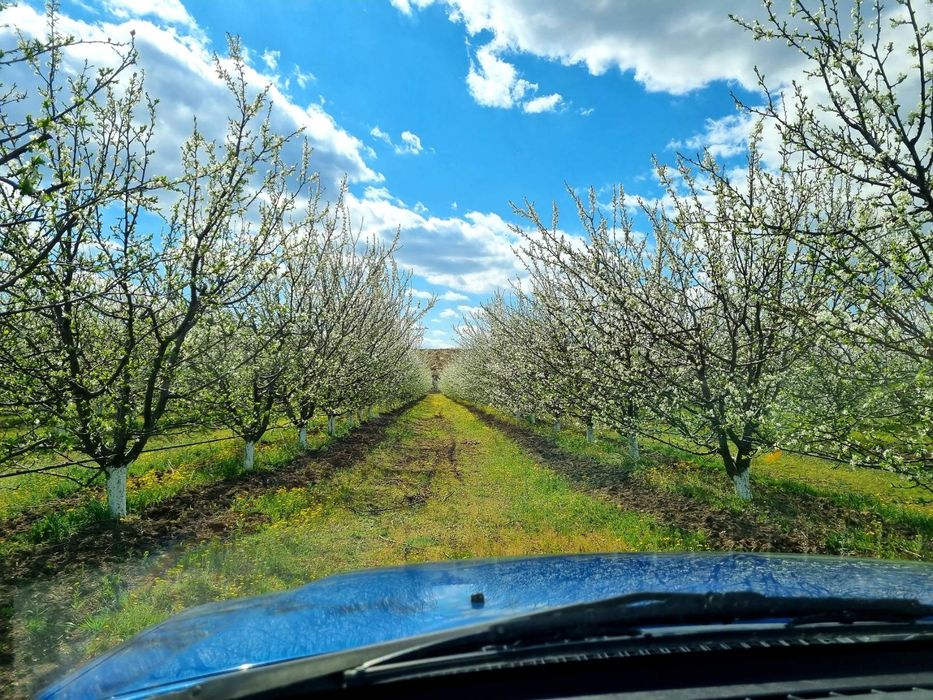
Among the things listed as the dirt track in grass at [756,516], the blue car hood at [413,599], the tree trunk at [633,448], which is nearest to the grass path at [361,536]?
the dirt track in grass at [756,516]

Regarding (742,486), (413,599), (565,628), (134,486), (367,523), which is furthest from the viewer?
(134,486)

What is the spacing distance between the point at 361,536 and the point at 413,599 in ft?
19.4

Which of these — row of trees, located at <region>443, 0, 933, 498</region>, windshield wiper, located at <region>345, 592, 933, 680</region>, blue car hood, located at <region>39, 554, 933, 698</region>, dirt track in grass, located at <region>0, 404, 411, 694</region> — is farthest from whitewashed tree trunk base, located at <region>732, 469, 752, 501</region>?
dirt track in grass, located at <region>0, 404, 411, 694</region>

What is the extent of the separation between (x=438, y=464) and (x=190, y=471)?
6.32 m

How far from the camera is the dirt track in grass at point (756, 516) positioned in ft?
23.2

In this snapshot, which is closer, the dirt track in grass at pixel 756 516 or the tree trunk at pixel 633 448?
the dirt track in grass at pixel 756 516

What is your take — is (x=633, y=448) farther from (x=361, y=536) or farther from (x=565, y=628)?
(x=565, y=628)

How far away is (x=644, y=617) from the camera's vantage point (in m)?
1.75

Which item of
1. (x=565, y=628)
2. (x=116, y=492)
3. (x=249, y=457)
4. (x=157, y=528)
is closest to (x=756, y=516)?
(x=565, y=628)

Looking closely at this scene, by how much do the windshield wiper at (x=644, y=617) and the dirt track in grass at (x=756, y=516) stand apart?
5635mm

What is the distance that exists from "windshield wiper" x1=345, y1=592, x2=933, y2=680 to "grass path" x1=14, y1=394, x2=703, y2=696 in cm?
443

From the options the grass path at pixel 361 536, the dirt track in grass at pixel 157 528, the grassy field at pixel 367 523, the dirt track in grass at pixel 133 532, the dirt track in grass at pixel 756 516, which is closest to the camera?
the grass path at pixel 361 536

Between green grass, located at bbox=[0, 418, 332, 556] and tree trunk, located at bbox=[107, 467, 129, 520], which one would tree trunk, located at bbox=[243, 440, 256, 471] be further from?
tree trunk, located at bbox=[107, 467, 129, 520]

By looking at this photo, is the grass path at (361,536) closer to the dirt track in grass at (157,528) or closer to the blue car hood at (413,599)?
the dirt track in grass at (157,528)
